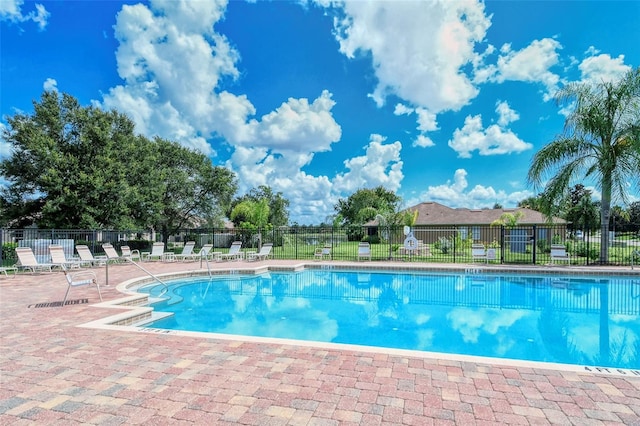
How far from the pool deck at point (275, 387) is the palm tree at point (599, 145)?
13.4 meters

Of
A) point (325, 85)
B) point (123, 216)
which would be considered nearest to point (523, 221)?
point (325, 85)

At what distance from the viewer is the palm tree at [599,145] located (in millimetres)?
13422

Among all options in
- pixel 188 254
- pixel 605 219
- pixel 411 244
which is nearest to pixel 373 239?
pixel 411 244

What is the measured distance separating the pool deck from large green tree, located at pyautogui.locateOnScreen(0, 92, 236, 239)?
16.1m

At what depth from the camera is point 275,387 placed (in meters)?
3.19

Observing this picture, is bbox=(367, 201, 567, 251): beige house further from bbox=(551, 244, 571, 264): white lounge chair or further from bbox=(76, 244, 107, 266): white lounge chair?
bbox=(76, 244, 107, 266): white lounge chair

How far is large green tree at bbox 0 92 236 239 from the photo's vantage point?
17.7 m

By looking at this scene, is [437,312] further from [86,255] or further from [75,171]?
[75,171]

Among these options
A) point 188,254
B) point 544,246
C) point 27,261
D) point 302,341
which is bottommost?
point 302,341

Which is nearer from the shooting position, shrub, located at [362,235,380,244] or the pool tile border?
the pool tile border

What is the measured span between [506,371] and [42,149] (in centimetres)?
2111

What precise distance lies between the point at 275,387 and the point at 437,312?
20.1 feet

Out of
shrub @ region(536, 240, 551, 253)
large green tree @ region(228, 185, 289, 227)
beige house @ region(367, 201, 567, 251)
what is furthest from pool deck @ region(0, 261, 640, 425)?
large green tree @ region(228, 185, 289, 227)

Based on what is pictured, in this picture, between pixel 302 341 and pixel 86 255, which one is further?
pixel 86 255
